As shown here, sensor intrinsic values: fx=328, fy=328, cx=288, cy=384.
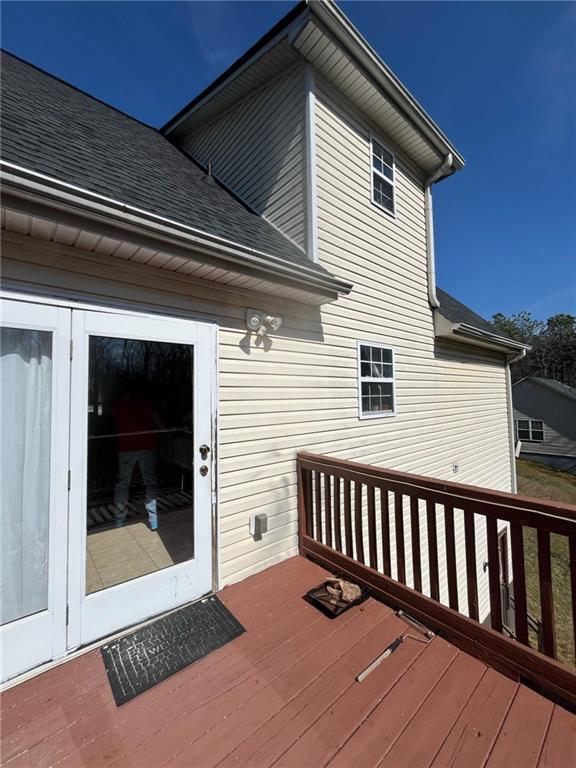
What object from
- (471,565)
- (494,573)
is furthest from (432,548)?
(494,573)

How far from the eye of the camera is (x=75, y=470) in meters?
2.10

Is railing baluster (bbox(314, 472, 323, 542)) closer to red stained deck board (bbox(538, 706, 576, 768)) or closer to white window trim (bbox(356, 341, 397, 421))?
white window trim (bbox(356, 341, 397, 421))

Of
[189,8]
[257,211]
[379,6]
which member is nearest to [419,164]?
[379,6]

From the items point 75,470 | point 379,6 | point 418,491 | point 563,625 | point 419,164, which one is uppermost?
point 379,6

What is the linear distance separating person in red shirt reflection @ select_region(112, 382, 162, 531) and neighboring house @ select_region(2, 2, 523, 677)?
2 centimetres

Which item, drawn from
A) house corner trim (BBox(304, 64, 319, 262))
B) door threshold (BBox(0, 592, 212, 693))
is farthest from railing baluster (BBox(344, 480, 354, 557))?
house corner trim (BBox(304, 64, 319, 262))

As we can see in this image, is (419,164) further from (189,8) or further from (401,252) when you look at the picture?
(189,8)

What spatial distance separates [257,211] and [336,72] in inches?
72.3

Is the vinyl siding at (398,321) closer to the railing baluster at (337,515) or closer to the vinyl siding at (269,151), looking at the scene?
the vinyl siding at (269,151)

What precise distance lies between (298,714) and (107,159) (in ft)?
14.1

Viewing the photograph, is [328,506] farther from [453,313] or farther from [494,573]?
[453,313]

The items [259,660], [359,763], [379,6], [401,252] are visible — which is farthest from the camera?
[401,252]

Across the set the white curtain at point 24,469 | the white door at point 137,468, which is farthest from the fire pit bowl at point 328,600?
the white curtain at point 24,469

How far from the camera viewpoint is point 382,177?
5.02m
